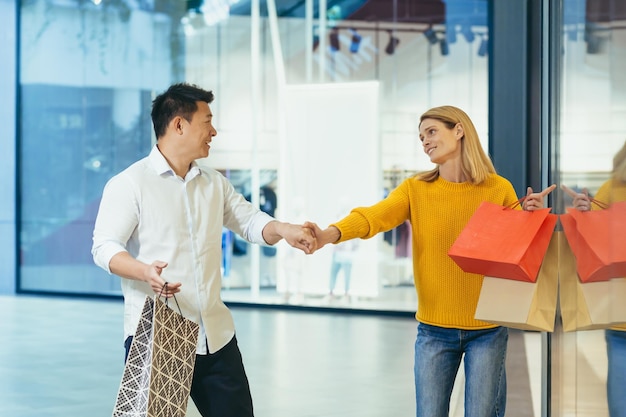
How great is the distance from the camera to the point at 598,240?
2367mm

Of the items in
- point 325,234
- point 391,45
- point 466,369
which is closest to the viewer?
point 466,369

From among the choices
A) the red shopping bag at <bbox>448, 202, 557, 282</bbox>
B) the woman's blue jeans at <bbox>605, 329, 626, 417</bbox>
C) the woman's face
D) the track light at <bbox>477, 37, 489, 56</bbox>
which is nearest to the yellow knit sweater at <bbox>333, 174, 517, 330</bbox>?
the woman's face

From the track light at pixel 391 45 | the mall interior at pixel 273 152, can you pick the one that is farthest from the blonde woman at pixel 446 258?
the track light at pixel 391 45

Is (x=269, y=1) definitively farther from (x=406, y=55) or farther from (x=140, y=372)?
(x=140, y=372)

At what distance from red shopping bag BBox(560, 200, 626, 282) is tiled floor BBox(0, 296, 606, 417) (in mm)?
307

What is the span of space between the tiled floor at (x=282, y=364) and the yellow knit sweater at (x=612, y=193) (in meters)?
0.51

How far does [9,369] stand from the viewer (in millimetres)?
7473

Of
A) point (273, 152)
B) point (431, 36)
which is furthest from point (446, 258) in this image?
point (273, 152)

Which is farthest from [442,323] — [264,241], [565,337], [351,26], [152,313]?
[351,26]

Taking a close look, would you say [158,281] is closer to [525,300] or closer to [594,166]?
[525,300]

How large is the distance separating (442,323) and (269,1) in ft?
33.9

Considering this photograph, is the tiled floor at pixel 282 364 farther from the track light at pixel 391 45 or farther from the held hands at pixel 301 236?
the track light at pixel 391 45

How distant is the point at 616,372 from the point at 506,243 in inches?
24.9

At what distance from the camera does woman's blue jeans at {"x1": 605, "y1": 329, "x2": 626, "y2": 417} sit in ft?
7.29
